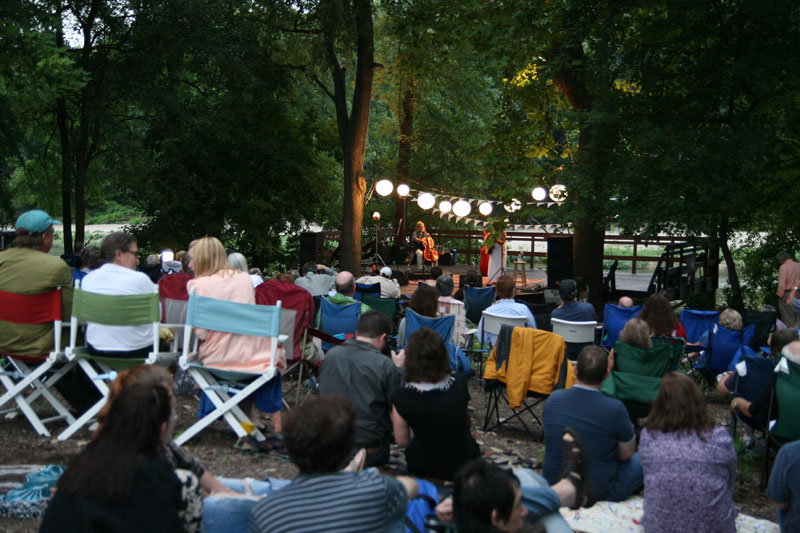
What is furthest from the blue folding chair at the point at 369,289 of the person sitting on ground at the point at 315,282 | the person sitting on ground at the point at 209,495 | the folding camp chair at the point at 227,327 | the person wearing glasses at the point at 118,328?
the person sitting on ground at the point at 209,495

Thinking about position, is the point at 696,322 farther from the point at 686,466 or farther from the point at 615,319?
the point at 686,466

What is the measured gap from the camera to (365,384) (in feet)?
13.3

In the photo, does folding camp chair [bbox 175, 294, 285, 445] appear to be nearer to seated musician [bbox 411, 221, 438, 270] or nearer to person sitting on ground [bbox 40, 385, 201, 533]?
person sitting on ground [bbox 40, 385, 201, 533]

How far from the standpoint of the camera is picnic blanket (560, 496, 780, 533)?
3428mm

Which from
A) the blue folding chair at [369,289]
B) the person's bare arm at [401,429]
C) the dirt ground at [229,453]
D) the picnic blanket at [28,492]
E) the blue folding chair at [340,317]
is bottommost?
the dirt ground at [229,453]

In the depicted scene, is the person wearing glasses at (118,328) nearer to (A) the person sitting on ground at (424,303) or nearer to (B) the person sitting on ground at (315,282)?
(A) the person sitting on ground at (424,303)

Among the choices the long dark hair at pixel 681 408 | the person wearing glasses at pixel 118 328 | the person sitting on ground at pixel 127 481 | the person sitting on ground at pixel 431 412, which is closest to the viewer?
the person sitting on ground at pixel 127 481

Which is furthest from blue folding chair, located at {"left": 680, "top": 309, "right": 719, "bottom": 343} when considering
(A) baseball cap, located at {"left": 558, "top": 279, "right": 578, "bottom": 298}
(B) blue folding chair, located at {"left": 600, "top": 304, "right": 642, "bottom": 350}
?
(A) baseball cap, located at {"left": 558, "top": 279, "right": 578, "bottom": 298}

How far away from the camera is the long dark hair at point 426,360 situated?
3.71 m

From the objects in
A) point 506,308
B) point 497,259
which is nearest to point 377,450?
point 506,308

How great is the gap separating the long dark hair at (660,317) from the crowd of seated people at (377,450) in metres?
0.92

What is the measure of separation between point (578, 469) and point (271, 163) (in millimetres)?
14646

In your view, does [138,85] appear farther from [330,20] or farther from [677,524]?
[677,524]

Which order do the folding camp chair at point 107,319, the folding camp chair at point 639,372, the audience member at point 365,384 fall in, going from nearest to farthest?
1. the audience member at point 365,384
2. the folding camp chair at point 107,319
3. the folding camp chair at point 639,372
